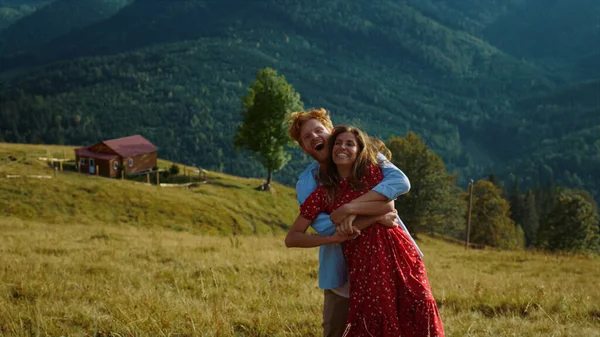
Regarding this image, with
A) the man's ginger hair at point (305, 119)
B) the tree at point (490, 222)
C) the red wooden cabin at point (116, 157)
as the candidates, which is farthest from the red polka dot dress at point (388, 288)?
the tree at point (490, 222)

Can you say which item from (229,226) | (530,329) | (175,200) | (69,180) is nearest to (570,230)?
(229,226)

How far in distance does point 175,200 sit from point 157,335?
45338mm

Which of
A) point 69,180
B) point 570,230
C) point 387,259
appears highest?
point 387,259

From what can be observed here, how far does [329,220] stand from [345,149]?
2.18 feet

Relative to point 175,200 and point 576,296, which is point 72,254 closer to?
point 576,296

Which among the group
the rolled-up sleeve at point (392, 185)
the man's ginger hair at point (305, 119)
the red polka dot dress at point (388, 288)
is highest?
the man's ginger hair at point (305, 119)

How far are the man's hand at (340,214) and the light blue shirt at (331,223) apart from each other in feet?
0.44

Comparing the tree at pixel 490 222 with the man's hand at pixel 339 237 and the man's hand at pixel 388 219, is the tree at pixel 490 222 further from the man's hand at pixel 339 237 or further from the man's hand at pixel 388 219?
the man's hand at pixel 339 237

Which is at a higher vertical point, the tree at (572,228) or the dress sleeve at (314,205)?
the dress sleeve at (314,205)

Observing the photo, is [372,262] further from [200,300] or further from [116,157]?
[116,157]

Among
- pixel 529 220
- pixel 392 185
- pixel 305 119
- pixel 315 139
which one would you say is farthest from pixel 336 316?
pixel 529 220

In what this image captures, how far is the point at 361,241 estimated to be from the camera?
14.7ft

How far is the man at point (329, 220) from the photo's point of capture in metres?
4.41

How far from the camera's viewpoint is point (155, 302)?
7281 mm
